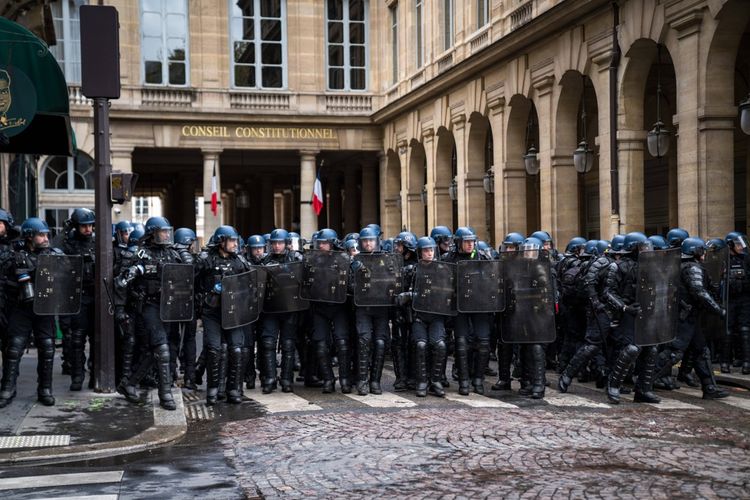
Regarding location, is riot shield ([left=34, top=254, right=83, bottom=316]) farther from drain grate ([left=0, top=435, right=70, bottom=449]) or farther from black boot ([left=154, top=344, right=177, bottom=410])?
drain grate ([left=0, top=435, right=70, bottom=449])

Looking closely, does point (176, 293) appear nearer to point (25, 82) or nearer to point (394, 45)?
point (25, 82)

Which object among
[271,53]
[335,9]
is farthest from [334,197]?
[335,9]

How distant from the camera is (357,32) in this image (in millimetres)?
35562

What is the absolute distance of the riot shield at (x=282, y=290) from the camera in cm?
1195

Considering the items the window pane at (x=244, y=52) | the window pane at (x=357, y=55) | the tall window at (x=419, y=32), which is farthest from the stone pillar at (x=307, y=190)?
the tall window at (x=419, y=32)

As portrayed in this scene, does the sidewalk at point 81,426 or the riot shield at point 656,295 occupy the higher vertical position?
the riot shield at point 656,295

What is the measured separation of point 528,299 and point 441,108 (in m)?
18.5

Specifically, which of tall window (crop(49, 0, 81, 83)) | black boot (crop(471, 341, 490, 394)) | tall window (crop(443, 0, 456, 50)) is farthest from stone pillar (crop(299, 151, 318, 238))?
black boot (crop(471, 341, 490, 394))

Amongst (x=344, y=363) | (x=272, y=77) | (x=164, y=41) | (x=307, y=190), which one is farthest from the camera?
(x=307, y=190)

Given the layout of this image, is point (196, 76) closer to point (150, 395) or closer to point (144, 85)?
point (144, 85)

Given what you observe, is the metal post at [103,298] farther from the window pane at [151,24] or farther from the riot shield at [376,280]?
the window pane at [151,24]

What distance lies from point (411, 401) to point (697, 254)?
3.71 meters

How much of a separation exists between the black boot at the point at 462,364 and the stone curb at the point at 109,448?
3.47 meters

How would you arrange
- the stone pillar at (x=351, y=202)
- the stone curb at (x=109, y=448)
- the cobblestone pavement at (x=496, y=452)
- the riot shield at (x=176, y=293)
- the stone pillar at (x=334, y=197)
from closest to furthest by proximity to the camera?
the cobblestone pavement at (x=496, y=452) < the stone curb at (x=109, y=448) < the riot shield at (x=176, y=293) < the stone pillar at (x=351, y=202) < the stone pillar at (x=334, y=197)
